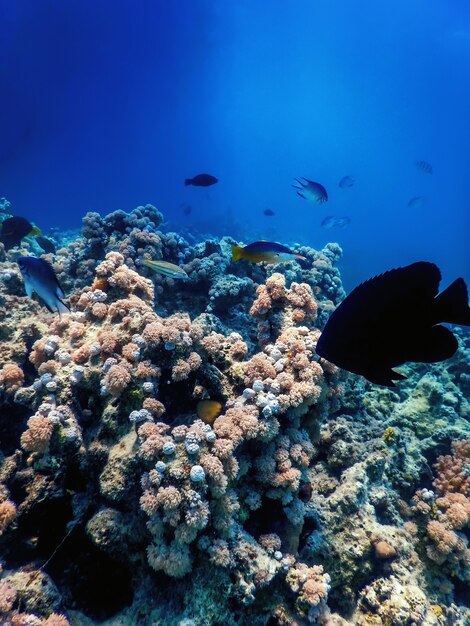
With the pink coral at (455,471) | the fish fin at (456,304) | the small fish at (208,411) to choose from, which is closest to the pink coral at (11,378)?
the small fish at (208,411)

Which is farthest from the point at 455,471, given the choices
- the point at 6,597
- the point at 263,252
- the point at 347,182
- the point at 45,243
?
the point at 347,182

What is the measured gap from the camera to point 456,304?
1.01m

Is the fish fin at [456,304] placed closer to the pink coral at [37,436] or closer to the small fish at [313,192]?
the pink coral at [37,436]

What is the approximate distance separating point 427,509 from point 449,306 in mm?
4339

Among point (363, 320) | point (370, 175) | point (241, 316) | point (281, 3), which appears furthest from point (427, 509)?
point (370, 175)

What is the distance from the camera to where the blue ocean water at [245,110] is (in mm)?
47625

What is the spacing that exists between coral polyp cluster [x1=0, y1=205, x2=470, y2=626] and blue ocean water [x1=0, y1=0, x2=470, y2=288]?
23979 millimetres

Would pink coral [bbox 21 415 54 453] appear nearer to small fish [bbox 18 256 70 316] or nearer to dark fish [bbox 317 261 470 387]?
small fish [bbox 18 256 70 316]

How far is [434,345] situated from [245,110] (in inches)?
6396

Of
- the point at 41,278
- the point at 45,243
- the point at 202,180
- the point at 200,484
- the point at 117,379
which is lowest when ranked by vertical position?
the point at 200,484

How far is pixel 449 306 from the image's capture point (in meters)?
1.03

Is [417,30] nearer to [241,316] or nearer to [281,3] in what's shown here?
[281,3]

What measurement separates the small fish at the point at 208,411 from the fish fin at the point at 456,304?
2.30 m

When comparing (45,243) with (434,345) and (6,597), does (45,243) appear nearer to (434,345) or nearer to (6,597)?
(6,597)
